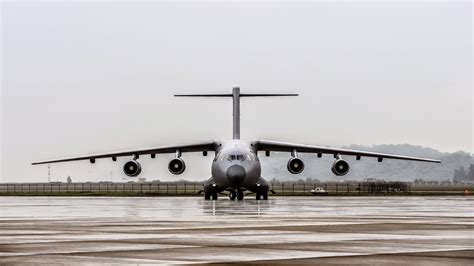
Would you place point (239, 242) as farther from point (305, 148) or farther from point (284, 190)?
point (284, 190)

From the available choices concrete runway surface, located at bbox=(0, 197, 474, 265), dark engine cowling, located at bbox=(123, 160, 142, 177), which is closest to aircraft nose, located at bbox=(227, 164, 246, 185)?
dark engine cowling, located at bbox=(123, 160, 142, 177)

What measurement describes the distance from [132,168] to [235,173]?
25.1 feet

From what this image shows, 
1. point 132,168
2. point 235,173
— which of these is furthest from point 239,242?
point 132,168

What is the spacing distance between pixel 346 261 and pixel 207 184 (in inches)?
1459

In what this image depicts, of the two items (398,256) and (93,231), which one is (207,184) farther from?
(398,256)

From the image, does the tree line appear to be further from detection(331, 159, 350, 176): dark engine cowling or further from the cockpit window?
the cockpit window

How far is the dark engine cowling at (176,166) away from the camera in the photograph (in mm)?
48719

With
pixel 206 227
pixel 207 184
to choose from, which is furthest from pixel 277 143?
pixel 206 227

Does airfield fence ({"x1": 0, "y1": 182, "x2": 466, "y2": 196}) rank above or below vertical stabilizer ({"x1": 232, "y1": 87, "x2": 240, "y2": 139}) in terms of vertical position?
below

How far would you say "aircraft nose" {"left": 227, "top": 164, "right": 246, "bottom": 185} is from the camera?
4459 centimetres

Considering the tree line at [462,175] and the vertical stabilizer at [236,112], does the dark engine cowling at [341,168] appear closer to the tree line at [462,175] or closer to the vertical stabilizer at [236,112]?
the vertical stabilizer at [236,112]

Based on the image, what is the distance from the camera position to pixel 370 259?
12.3 m

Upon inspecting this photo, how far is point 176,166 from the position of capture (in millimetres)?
48781

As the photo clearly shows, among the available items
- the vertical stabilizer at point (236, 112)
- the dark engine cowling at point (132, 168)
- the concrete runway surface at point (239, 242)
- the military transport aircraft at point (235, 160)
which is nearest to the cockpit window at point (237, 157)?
the military transport aircraft at point (235, 160)
